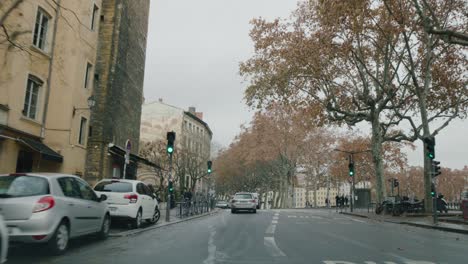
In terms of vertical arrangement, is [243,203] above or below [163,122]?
below

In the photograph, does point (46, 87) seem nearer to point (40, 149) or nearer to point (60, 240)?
point (40, 149)

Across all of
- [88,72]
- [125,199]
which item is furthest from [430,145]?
[88,72]

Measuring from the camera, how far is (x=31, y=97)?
18.1m

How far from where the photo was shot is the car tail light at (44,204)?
25.8 feet

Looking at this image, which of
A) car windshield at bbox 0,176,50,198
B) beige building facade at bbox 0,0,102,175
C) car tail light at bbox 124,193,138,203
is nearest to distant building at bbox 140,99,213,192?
beige building facade at bbox 0,0,102,175

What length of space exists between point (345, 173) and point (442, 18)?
4171cm

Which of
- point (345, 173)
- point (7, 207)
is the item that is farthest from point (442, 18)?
point (345, 173)

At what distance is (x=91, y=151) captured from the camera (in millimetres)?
24688

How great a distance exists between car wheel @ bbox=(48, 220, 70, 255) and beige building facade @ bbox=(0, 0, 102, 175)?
8145mm

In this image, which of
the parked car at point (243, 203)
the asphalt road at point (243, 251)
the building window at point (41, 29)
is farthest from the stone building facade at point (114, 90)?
the asphalt road at point (243, 251)

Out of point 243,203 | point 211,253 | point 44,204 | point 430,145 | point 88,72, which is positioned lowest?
point 211,253

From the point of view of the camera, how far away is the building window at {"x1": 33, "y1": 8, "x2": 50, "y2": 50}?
18250 mm

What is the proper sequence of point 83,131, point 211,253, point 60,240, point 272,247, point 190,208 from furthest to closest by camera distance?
1. point 190,208
2. point 83,131
3. point 272,247
4. point 211,253
5. point 60,240

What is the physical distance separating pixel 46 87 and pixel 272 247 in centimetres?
1377
